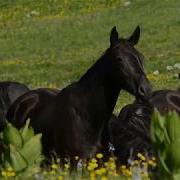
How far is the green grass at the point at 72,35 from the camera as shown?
3353 centimetres

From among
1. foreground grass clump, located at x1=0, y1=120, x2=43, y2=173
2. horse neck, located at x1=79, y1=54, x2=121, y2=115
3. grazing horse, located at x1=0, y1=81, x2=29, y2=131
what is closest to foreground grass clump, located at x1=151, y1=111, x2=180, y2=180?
foreground grass clump, located at x1=0, y1=120, x2=43, y2=173

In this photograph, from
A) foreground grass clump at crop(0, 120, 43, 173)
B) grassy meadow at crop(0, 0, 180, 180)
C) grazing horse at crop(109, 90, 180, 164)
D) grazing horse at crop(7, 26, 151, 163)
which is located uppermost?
foreground grass clump at crop(0, 120, 43, 173)

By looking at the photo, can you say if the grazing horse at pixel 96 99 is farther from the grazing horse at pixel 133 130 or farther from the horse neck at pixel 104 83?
the grazing horse at pixel 133 130

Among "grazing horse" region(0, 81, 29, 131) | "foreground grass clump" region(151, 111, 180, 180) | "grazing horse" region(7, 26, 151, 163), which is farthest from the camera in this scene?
"grazing horse" region(0, 81, 29, 131)

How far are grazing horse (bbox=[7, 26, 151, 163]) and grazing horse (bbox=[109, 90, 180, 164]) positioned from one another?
0.43 metres

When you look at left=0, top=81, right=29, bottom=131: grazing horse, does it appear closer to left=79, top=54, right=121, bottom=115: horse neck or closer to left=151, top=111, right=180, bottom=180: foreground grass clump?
left=79, top=54, right=121, bottom=115: horse neck

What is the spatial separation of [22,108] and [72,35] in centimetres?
2857

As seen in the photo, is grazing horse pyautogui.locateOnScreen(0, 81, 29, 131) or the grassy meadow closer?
grazing horse pyautogui.locateOnScreen(0, 81, 29, 131)

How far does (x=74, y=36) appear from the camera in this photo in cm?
4216

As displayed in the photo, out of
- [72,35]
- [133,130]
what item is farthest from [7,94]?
[72,35]

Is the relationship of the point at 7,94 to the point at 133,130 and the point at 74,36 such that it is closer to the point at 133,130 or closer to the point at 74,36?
the point at 133,130

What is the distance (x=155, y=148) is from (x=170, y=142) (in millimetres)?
180

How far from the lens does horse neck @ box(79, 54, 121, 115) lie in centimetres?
1163

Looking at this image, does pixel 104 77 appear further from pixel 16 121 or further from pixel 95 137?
pixel 16 121
